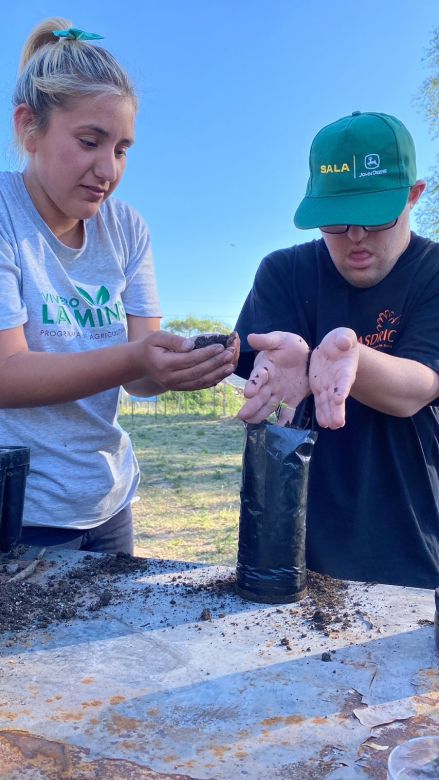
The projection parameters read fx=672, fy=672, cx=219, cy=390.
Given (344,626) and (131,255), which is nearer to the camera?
(344,626)

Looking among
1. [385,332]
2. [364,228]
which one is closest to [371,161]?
[364,228]

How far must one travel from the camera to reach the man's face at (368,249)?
182 cm

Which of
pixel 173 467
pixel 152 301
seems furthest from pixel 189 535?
pixel 152 301

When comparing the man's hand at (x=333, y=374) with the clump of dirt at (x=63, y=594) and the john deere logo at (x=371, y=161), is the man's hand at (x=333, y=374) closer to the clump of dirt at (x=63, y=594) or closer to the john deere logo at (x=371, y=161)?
the john deere logo at (x=371, y=161)

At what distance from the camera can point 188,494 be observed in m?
7.18

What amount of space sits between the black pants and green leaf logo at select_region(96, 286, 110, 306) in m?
0.62

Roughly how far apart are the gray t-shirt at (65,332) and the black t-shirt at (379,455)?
0.43m

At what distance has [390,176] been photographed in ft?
5.90

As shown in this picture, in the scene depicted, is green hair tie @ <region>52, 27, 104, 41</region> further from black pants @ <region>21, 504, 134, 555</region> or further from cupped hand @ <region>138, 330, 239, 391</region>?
black pants @ <region>21, 504, 134, 555</region>

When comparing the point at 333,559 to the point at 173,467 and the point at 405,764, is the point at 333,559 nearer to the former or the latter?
the point at 405,764

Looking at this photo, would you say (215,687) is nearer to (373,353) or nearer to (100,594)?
(100,594)

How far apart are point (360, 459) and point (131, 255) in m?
0.91

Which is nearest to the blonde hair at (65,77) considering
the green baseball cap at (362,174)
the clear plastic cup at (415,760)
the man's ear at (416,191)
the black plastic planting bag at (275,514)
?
the green baseball cap at (362,174)

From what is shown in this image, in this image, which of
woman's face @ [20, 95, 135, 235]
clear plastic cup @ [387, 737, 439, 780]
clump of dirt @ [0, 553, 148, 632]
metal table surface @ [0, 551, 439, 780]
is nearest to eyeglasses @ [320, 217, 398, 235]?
woman's face @ [20, 95, 135, 235]
